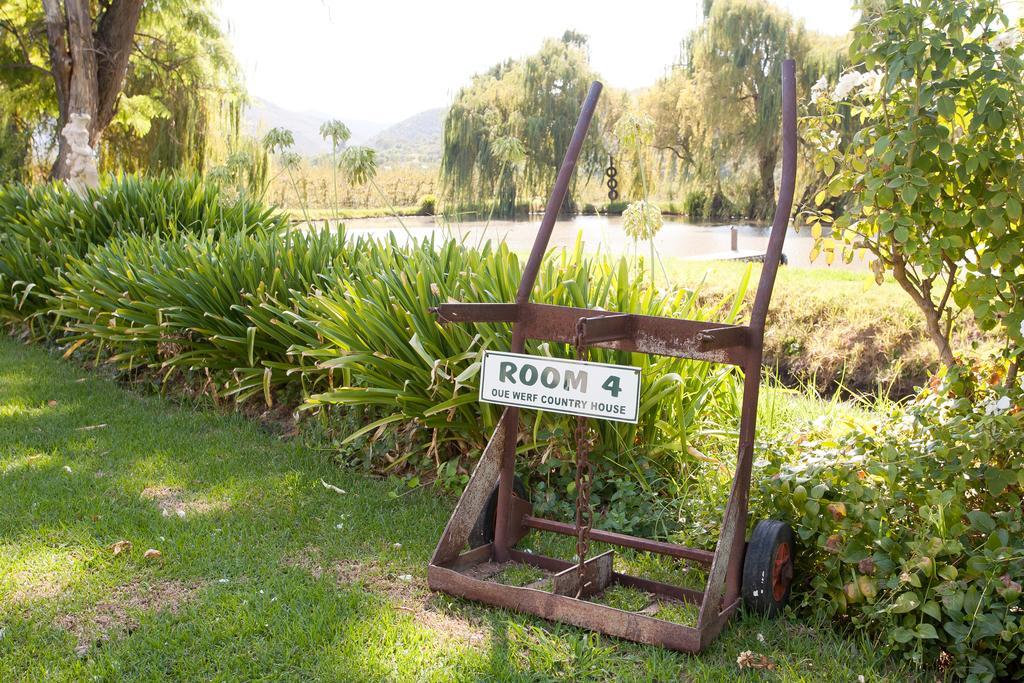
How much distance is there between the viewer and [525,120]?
2277 centimetres

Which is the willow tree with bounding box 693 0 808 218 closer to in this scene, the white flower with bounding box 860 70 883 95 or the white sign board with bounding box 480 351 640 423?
the white flower with bounding box 860 70 883 95

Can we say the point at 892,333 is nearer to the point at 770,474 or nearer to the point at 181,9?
the point at 770,474

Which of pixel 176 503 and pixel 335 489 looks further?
pixel 335 489

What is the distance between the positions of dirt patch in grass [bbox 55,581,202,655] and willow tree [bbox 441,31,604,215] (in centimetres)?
1016

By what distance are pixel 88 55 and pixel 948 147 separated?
14.1m

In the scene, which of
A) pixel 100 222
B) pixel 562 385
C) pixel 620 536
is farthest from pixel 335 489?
pixel 100 222

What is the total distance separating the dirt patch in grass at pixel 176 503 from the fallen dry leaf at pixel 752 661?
2382mm

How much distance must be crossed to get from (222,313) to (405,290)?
1.68 m

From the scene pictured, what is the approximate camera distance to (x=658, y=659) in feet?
8.88

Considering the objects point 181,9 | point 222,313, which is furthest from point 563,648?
point 181,9

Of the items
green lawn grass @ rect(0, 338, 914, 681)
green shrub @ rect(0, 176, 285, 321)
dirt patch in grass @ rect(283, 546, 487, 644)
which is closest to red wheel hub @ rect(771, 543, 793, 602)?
green lawn grass @ rect(0, 338, 914, 681)

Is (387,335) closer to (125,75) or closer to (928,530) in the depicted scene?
(928,530)

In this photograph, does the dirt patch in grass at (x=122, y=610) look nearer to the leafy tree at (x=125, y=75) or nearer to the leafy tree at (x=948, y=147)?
the leafy tree at (x=948, y=147)

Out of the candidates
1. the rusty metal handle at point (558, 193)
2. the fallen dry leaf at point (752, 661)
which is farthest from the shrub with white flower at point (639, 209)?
the fallen dry leaf at point (752, 661)
